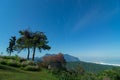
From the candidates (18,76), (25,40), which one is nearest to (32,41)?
(25,40)

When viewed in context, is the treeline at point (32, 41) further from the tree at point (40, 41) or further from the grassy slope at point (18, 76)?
the grassy slope at point (18, 76)

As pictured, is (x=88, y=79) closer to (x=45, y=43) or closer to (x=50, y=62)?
(x=50, y=62)

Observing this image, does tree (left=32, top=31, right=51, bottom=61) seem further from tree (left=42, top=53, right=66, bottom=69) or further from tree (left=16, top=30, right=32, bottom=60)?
tree (left=42, top=53, right=66, bottom=69)

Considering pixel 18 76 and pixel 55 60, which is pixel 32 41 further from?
pixel 18 76

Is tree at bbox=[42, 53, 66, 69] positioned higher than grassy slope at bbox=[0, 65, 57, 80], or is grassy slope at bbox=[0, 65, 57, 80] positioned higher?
tree at bbox=[42, 53, 66, 69]

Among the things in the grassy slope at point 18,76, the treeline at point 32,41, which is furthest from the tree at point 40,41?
the grassy slope at point 18,76

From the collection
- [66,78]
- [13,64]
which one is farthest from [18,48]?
[66,78]

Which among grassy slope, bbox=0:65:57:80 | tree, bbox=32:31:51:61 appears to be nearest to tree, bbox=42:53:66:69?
tree, bbox=32:31:51:61

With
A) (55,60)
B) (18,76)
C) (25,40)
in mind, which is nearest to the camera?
(18,76)

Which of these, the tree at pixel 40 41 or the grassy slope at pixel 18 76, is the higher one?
the tree at pixel 40 41

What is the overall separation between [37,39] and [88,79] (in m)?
24.3

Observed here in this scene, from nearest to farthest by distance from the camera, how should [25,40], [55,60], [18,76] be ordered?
[18,76] < [55,60] < [25,40]

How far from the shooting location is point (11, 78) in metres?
14.7

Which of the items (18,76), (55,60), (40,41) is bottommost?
(18,76)
